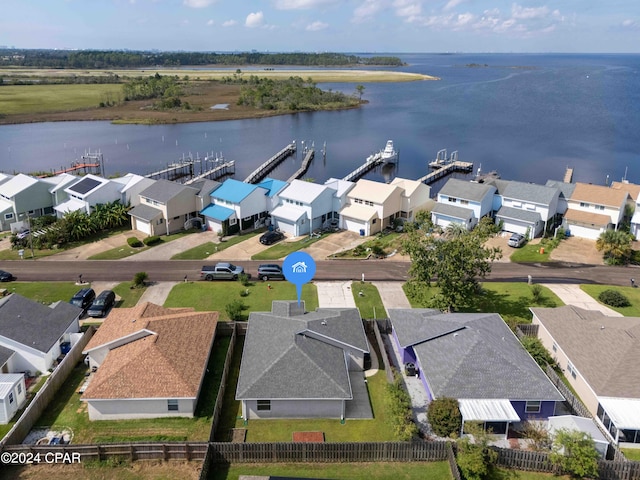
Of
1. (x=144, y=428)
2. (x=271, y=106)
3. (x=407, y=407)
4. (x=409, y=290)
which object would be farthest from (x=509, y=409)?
(x=271, y=106)

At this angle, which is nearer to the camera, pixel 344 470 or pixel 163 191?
pixel 344 470

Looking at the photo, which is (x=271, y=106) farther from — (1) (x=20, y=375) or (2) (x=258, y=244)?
(1) (x=20, y=375)

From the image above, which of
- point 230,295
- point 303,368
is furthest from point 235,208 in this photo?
point 303,368

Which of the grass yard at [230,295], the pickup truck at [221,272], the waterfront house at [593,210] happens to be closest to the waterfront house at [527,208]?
the waterfront house at [593,210]

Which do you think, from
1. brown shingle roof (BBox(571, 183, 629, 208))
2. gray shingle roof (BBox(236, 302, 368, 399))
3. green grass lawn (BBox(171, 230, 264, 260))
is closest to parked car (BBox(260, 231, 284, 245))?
green grass lawn (BBox(171, 230, 264, 260))

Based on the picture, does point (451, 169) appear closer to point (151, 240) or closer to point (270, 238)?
point (270, 238)

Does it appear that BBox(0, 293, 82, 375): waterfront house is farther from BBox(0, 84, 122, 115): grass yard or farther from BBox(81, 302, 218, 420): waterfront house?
BBox(0, 84, 122, 115): grass yard

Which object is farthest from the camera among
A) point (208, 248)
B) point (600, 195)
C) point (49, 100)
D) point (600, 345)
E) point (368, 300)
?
point (49, 100)
